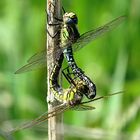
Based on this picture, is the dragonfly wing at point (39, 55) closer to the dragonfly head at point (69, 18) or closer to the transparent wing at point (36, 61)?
the transparent wing at point (36, 61)

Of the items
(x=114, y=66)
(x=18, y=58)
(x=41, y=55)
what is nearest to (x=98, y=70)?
(x=114, y=66)

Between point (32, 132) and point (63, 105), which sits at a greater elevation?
point (63, 105)

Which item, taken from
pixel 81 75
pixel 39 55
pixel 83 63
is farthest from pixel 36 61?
pixel 83 63

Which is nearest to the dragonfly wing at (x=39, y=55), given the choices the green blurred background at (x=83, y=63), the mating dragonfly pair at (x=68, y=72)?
the mating dragonfly pair at (x=68, y=72)

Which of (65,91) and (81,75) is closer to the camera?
(65,91)

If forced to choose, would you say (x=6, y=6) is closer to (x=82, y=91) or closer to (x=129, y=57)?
(x=129, y=57)

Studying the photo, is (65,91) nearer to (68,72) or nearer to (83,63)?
(68,72)
